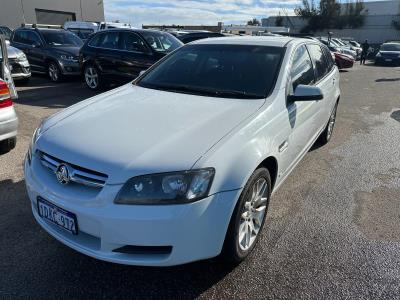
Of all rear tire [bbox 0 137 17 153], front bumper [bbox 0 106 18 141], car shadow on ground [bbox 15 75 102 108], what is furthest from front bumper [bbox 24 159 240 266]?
car shadow on ground [bbox 15 75 102 108]

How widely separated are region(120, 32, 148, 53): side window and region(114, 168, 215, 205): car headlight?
7.31m

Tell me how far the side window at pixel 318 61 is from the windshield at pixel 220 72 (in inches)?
40.9

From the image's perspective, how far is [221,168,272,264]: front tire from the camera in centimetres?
251

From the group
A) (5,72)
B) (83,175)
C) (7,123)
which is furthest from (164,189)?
(5,72)

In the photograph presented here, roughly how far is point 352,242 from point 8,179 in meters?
3.62

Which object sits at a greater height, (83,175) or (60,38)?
(60,38)

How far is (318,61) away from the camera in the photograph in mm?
4758

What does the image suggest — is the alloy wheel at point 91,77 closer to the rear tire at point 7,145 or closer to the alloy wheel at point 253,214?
the rear tire at point 7,145

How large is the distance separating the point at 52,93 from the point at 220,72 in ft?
23.5

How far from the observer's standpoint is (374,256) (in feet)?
9.86

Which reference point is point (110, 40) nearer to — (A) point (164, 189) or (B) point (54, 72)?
(B) point (54, 72)

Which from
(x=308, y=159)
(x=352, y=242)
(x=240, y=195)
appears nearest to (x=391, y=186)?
(x=308, y=159)

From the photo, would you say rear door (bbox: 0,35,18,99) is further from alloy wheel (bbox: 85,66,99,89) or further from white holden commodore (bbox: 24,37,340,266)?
alloy wheel (bbox: 85,66,99,89)

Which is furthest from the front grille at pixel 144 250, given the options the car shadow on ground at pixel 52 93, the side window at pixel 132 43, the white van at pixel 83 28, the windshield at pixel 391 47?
the windshield at pixel 391 47
